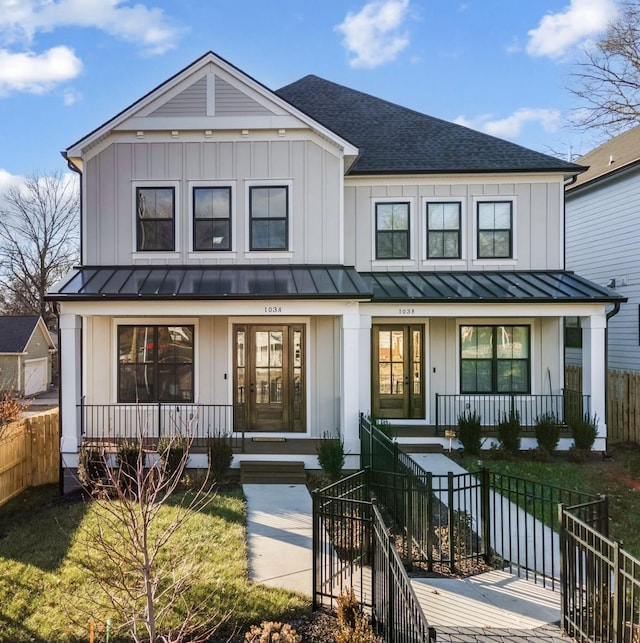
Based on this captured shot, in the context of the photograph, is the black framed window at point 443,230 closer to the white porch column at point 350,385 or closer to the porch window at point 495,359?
the porch window at point 495,359

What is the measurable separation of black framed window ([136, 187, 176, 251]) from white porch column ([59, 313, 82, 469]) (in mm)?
2617

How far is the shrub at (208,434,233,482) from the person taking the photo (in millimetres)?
9203

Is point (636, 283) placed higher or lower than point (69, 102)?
lower

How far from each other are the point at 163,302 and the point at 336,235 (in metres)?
4.16

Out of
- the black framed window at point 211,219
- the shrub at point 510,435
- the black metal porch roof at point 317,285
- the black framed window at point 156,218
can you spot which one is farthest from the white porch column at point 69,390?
the shrub at point 510,435

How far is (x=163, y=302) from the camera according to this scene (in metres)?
9.88

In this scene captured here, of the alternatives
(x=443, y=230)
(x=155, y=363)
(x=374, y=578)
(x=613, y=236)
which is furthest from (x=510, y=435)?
(x=613, y=236)

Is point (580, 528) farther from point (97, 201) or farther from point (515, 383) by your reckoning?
point (97, 201)

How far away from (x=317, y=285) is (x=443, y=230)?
14.7ft

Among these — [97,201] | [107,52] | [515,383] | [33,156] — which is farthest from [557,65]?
[33,156]

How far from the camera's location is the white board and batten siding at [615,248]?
1462 centimetres

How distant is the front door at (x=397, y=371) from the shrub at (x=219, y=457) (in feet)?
14.8

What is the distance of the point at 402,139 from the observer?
45.3 feet

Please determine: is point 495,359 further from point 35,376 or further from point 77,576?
point 35,376
